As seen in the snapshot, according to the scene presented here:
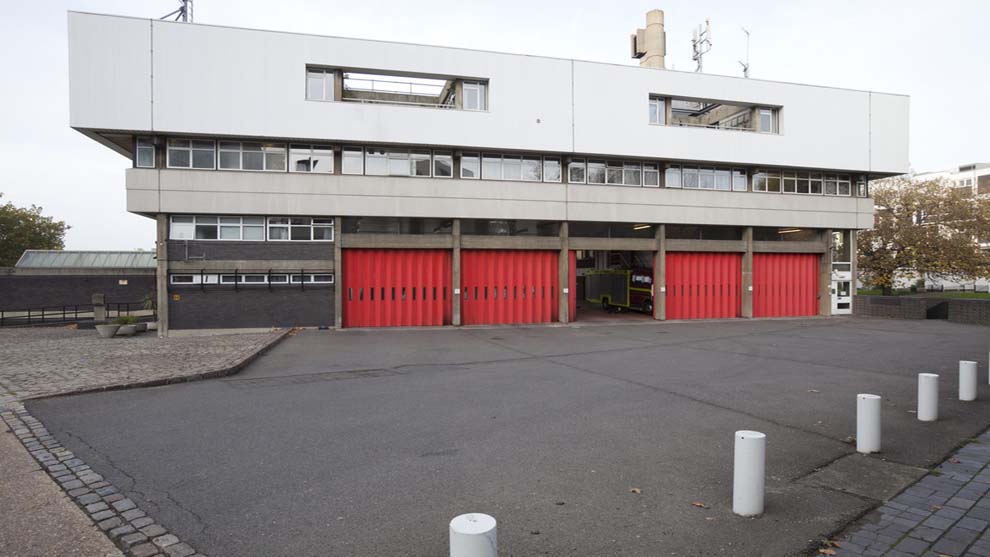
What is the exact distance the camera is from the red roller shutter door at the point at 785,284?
26.7 m

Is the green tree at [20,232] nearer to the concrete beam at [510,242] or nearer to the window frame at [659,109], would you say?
the concrete beam at [510,242]

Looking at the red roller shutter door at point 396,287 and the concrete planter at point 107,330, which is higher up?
the red roller shutter door at point 396,287

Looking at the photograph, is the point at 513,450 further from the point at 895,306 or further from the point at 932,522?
the point at 895,306

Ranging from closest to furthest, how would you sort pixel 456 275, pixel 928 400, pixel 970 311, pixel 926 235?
pixel 928 400 → pixel 456 275 → pixel 970 311 → pixel 926 235

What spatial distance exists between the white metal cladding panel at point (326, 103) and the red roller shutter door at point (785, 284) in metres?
12.0

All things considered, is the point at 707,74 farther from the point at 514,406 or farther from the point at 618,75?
the point at 514,406

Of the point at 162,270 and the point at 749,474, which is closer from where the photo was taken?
the point at 749,474

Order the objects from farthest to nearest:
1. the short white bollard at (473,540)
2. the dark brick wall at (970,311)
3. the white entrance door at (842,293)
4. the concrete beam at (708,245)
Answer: the white entrance door at (842,293) → the concrete beam at (708,245) → the dark brick wall at (970,311) → the short white bollard at (473,540)

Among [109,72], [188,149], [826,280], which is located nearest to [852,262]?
[826,280]

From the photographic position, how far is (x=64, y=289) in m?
33.8

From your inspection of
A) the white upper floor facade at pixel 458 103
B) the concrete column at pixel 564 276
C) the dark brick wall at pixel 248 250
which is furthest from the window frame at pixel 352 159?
the concrete column at pixel 564 276

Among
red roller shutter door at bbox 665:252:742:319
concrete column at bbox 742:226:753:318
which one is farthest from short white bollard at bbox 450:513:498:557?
concrete column at bbox 742:226:753:318

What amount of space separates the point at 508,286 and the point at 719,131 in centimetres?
1180

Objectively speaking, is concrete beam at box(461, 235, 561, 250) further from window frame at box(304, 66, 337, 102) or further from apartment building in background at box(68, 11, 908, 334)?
window frame at box(304, 66, 337, 102)
